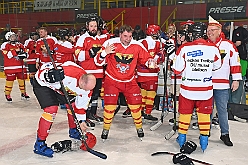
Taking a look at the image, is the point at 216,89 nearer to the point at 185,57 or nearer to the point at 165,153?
the point at 185,57

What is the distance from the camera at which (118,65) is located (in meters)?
2.84

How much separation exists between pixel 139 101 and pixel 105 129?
0.42 meters

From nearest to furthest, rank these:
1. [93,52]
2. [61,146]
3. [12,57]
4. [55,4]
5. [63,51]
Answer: [61,146] → [93,52] → [63,51] → [12,57] → [55,4]

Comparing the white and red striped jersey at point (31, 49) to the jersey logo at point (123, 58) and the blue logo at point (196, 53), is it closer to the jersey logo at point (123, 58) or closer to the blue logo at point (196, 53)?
the jersey logo at point (123, 58)

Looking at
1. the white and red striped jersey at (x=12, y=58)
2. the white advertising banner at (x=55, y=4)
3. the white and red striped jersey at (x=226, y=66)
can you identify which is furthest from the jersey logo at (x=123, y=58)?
the white advertising banner at (x=55, y=4)

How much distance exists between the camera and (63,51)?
435 cm

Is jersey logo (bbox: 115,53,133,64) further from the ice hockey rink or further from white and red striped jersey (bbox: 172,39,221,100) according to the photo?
the ice hockey rink

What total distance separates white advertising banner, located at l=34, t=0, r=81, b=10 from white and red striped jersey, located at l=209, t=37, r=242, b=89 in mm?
5641

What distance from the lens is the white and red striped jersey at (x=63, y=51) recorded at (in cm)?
434

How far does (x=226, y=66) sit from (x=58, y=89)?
1.52 m

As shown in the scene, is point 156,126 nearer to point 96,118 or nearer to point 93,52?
point 96,118

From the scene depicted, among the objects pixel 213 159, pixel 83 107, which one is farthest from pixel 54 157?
pixel 213 159

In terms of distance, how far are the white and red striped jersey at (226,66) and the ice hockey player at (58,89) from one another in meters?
1.21

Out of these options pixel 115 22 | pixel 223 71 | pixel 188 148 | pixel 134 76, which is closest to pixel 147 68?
pixel 134 76
